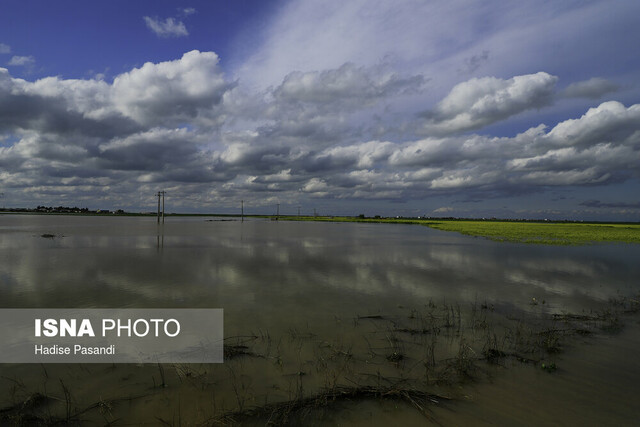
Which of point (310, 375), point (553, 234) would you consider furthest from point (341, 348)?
point (553, 234)

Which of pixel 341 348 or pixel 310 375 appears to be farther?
pixel 341 348

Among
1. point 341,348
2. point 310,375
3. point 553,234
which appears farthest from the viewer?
point 553,234

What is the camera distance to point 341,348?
26.2 ft

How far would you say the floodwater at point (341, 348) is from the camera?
544cm

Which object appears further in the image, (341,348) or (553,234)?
(553,234)

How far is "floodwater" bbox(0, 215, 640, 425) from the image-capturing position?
17.9 feet

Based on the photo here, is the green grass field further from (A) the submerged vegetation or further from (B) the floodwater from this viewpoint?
(A) the submerged vegetation

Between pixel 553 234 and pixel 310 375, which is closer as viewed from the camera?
pixel 310 375

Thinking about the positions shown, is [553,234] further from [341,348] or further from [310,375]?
[310,375]

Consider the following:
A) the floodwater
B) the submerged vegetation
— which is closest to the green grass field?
the floodwater

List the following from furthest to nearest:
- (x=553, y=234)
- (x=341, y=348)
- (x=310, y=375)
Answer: (x=553, y=234)
(x=341, y=348)
(x=310, y=375)

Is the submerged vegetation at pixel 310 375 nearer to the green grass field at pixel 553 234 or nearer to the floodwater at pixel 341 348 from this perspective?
the floodwater at pixel 341 348

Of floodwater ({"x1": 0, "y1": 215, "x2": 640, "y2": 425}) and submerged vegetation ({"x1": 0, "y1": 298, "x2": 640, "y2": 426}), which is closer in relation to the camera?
submerged vegetation ({"x1": 0, "y1": 298, "x2": 640, "y2": 426})

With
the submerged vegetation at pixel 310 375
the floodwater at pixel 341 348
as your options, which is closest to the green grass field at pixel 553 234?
the floodwater at pixel 341 348
